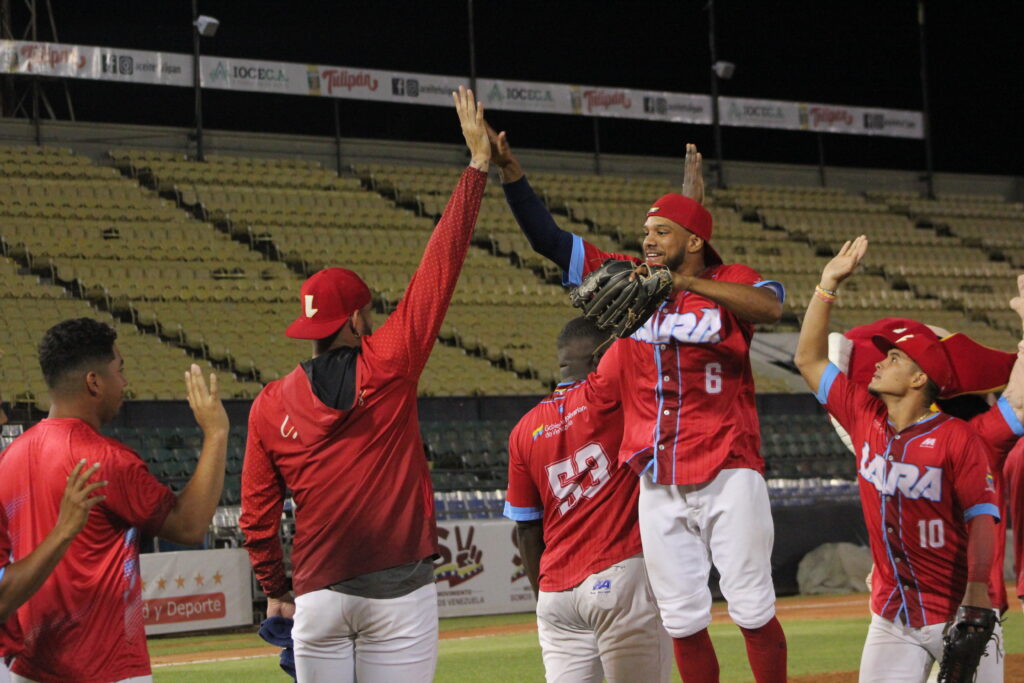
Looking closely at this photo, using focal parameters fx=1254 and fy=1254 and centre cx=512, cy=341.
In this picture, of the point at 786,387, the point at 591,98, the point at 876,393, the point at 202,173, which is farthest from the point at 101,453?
the point at 591,98

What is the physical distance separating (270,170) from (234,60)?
236cm

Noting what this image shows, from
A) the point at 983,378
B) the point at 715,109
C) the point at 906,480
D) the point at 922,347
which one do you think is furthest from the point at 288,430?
the point at 715,109

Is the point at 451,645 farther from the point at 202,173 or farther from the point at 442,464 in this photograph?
the point at 202,173

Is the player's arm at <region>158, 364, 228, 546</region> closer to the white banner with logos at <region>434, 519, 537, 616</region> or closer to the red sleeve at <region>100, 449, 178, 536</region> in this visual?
the red sleeve at <region>100, 449, 178, 536</region>

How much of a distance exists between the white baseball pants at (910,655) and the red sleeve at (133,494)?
2.55 meters

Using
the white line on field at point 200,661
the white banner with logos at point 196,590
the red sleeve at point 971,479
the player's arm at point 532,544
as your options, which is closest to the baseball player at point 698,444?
the player's arm at point 532,544

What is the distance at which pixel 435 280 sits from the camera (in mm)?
4180

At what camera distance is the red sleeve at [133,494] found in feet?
11.9

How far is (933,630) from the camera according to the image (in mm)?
4461

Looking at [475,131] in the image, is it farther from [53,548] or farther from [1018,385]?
[1018,385]

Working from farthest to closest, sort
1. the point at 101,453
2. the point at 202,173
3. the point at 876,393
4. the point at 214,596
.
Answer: the point at 202,173 → the point at 214,596 → the point at 876,393 → the point at 101,453

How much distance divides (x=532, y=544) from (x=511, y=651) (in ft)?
20.3

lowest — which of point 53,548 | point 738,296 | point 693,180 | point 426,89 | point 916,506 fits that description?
point 916,506

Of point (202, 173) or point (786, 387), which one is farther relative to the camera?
point (202, 173)
